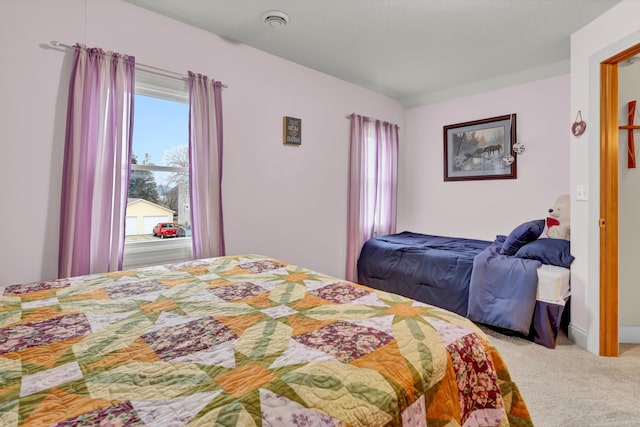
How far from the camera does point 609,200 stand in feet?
7.42

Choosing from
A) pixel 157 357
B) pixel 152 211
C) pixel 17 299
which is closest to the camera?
pixel 157 357

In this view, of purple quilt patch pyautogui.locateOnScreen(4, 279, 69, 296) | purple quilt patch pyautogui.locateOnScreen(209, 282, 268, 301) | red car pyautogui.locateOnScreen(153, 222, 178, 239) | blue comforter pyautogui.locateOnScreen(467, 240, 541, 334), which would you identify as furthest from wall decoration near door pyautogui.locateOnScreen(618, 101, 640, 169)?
purple quilt patch pyautogui.locateOnScreen(4, 279, 69, 296)

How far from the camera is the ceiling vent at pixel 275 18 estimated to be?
7.90 feet

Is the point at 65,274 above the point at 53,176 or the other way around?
the other way around

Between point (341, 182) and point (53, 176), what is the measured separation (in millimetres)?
2571

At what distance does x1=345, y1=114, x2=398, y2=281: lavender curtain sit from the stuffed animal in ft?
5.77

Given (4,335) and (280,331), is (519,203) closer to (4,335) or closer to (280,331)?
(280,331)

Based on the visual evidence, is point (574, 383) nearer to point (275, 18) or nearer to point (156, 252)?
point (156, 252)

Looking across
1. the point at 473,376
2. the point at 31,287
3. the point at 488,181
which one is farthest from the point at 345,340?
the point at 488,181

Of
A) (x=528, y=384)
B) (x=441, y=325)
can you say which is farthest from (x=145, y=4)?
(x=528, y=384)

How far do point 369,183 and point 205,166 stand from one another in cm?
207

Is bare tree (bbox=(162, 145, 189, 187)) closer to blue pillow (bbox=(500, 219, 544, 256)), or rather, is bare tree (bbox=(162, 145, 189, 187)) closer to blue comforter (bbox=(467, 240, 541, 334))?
blue comforter (bbox=(467, 240, 541, 334))

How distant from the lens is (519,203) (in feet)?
11.9

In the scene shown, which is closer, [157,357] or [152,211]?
[157,357]
